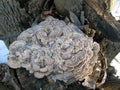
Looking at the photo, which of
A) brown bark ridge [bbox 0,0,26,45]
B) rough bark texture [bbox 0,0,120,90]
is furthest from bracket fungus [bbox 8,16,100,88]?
brown bark ridge [bbox 0,0,26,45]

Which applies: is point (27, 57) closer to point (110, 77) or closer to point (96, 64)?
point (96, 64)

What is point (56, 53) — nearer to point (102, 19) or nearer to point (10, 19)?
point (102, 19)

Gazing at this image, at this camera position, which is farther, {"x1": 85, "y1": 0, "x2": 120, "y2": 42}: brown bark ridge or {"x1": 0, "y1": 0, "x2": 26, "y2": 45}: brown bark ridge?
{"x1": 0, "y1": 0, "x2": 26, "y2": 45}: brown bark ridge

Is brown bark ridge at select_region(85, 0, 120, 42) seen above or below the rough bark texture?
above

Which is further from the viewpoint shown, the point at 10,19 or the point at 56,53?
the point at 10,19

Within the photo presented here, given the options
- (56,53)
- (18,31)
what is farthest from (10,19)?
(56,53)

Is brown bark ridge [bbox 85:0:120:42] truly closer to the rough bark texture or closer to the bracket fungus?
the rough bark texture
